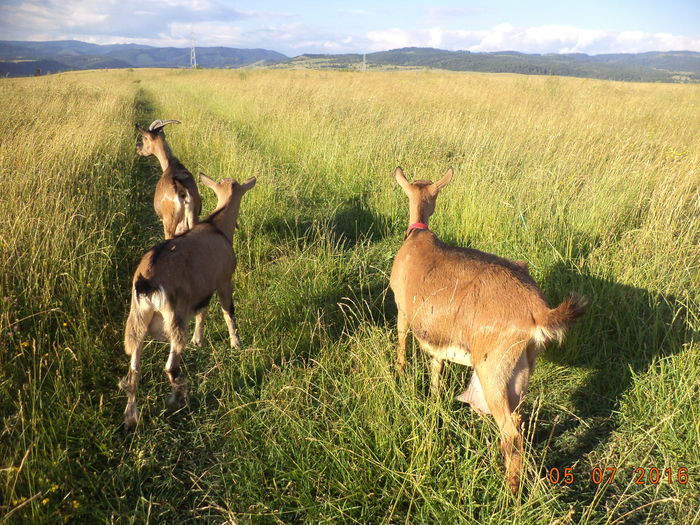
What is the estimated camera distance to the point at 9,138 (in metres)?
6.64

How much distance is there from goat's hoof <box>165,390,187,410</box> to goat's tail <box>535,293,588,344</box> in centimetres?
241

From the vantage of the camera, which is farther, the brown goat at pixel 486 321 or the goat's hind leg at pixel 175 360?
the goat's hind leg at pixel 175 360

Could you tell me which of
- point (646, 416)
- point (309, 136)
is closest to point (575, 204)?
point (646, 416)

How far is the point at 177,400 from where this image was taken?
9.90 ft

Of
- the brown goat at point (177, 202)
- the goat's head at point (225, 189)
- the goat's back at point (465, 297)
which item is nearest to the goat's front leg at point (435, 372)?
the goat's back at point (465, 297)

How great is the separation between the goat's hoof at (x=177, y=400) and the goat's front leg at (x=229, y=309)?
0.66 meters

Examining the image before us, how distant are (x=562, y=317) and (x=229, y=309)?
2643 millimetres

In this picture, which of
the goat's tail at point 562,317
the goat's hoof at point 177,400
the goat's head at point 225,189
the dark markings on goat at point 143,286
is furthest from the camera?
the goat's head at point 225,189

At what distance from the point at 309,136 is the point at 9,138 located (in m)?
5.21

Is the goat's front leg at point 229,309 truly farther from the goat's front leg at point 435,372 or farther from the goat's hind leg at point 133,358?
the goat's front leg at point 435,372

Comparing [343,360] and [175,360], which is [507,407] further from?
[175,360]

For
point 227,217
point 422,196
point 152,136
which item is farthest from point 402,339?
point 152,136

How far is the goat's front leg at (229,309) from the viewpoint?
362 cm

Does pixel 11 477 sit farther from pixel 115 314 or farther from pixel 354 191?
pixel 354 191
